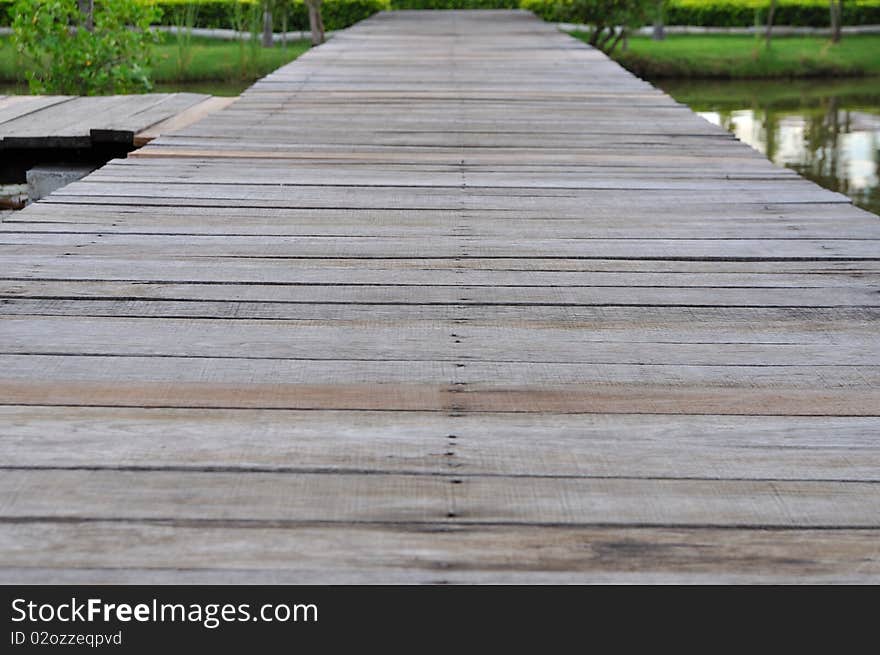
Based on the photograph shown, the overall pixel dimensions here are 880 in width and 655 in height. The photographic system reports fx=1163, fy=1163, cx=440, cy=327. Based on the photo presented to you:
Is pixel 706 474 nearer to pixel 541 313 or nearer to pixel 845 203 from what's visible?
pixel 541 313

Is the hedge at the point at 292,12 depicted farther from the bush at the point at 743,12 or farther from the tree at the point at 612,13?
the tree at the point at 612,13

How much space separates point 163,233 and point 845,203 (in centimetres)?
162

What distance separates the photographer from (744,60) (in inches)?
519

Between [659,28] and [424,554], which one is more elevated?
[659,28]

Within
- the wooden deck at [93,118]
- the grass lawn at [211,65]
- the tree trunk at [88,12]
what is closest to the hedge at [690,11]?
the grass lawn at [211,65]

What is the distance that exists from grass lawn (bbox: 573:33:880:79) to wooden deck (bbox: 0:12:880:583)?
33.7ft

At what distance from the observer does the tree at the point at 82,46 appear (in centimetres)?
642

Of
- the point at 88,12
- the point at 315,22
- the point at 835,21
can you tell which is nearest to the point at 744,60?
the point at 835,21

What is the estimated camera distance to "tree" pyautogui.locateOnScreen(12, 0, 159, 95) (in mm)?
6422

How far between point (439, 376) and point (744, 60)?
1244 cm

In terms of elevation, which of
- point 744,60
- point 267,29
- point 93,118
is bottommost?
point 744,60

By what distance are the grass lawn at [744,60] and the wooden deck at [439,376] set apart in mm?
10263

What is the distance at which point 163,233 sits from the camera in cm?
248

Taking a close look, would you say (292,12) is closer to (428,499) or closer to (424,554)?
(428,499)
